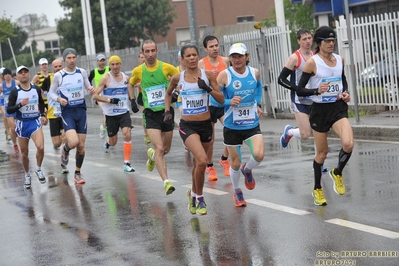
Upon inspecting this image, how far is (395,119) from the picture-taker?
17359 mm

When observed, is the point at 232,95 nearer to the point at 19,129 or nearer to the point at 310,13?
the point at 19,129

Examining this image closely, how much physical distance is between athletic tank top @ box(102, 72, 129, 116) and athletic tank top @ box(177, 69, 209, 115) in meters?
5.02

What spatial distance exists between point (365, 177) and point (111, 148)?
8327 mm

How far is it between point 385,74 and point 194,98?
1011cm

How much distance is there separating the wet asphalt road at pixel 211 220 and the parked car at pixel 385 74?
474 centimetres

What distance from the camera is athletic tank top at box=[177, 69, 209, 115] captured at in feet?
31.7

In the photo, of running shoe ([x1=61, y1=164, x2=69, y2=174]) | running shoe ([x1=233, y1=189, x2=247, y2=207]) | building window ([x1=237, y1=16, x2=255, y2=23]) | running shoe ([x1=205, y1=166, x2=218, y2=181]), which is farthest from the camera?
building window ([x1=237, y1=16, x2=255, y2=23])

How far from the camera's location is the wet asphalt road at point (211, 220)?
754 cm

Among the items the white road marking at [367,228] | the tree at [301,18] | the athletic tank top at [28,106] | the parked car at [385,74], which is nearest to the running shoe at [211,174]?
the athletic tank top at [28,106]

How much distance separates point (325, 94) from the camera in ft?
31.1

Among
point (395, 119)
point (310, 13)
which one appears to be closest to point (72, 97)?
point (395, 119)

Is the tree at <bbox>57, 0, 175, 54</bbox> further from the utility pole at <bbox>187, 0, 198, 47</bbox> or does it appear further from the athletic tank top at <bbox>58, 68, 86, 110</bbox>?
the athletic tank top at <bbox>58, 68, 86, 110</bbox>

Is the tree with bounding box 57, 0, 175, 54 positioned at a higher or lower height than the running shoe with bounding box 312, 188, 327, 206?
higher

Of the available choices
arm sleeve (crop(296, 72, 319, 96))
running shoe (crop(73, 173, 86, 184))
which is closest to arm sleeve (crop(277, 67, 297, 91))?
arm sleeve (crop(296, 72, 319, 96))
